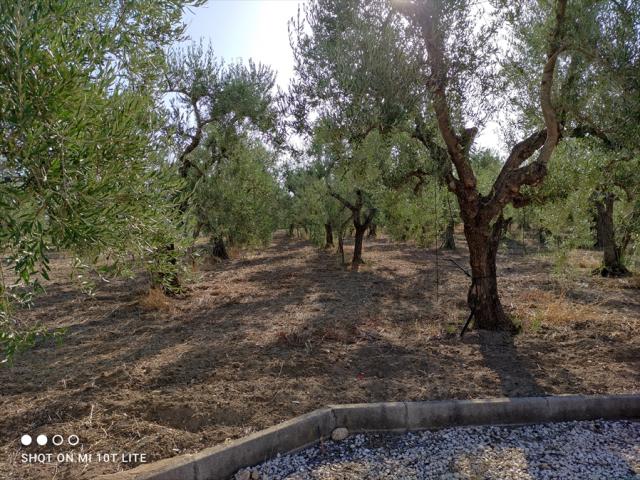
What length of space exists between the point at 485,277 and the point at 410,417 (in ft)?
13.0

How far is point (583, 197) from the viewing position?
877cm

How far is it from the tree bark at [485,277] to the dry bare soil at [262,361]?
438 millimetres

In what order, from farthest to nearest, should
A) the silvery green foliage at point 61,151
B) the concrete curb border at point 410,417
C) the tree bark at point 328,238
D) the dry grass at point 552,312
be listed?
the tree bark at point 328,238
the dry grass at point 552,312
the concrete curb border at point 410,417
the silvery green foliage at point 61,151

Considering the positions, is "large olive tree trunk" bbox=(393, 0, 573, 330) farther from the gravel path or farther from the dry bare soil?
the gravel path

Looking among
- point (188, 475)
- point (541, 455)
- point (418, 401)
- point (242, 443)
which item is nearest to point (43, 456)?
point (188, 475)

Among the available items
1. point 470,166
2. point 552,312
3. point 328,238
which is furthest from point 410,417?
point 328,238

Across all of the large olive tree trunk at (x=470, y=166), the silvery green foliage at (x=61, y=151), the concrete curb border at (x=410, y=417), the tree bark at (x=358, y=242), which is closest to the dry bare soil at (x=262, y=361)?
the concrete curb border at (x=410, y=417)

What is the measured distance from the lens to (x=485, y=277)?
7926mm

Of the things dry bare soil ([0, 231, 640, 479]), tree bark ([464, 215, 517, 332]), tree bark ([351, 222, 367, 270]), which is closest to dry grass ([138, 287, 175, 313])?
dry bare soil ([0, 231, 640, 479])

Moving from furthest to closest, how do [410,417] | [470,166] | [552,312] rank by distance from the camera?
[552,312] < [470,166] < [410,417]

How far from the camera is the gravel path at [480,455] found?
150 inches

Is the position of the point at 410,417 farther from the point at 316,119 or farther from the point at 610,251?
the point at 610,251

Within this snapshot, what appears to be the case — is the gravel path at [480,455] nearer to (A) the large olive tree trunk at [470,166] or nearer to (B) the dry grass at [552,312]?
(A) the large olive tree trunk at [470,166]

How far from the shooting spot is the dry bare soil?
15.3ft
